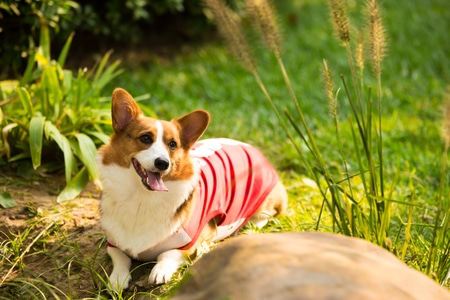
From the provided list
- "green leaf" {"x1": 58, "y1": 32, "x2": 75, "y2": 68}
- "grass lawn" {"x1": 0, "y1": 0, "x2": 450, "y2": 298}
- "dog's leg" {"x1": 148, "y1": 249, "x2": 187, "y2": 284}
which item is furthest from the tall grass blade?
"dog's leg" {"x1": 148, "y1": 249, "x2": 187, "y2": 284}

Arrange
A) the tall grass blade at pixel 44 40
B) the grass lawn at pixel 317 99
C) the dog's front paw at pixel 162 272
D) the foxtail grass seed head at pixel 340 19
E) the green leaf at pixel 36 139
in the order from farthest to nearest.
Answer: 1. the tall grass blade at pixel 44 40
2. the grass lawn at pixel 317 99
3. the green leaf at pixel 36 139
4. the dog's front paw at pixel 162 272
5. the foxtail grass seed head at pixel 340 19

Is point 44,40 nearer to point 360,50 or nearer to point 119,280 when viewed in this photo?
point 119,280

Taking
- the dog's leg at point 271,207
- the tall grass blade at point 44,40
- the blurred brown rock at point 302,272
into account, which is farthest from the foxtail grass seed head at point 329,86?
the tall grass blade at point 44,40

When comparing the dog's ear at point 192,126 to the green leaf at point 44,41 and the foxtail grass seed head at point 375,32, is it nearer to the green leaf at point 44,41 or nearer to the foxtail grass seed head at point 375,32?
the foxtail grass seed head at point 375,32

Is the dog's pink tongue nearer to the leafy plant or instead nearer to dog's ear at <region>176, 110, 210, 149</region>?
dog's ear at <region>176, 110, 210, 149</region>

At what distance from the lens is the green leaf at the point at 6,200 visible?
4.38 meters

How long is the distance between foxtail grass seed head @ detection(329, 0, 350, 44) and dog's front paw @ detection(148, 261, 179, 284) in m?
1.43

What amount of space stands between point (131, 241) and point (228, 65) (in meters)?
4.42

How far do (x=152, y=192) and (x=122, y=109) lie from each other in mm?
477

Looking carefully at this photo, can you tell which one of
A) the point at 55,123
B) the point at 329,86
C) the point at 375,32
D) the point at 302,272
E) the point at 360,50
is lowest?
the point at 55,123

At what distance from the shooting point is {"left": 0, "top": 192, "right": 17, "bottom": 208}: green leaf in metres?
4.38

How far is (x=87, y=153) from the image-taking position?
4.74m

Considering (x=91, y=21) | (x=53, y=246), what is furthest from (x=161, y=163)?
(x=91, y=21)

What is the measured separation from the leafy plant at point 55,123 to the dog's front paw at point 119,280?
3.44ft
